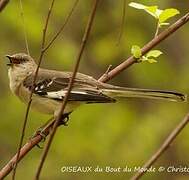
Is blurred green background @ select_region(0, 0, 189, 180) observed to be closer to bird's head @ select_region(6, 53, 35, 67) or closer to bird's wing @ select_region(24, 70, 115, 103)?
bird's head @ select_region(6, 53, 35, 67)

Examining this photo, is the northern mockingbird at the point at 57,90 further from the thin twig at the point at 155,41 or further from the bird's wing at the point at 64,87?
the thin twig at the point at 155,41

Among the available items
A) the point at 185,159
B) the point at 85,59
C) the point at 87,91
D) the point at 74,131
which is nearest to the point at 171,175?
the point at 185,159

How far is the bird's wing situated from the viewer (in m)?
4.83

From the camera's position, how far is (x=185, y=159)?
8812 mm

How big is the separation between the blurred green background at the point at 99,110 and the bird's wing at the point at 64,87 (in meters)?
2.65

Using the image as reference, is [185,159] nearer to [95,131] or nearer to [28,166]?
[95,131]

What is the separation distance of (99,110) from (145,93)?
428cm

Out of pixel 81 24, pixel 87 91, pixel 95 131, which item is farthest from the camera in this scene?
pixel 81 24

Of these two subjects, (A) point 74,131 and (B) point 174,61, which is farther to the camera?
(B) point 174,61

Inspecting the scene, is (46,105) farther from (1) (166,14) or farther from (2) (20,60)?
(1) (166,14)

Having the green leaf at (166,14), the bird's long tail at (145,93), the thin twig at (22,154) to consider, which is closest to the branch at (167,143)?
the thin twig at (22,154)

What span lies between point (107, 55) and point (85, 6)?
2.44 feet

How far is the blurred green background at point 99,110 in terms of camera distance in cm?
837

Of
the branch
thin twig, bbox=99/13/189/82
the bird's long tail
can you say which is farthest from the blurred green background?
the branch
